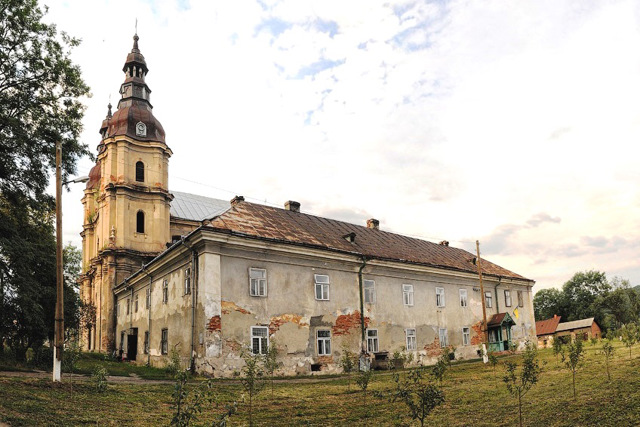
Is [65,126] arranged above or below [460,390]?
above

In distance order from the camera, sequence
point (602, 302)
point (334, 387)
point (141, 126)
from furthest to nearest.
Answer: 1. point (602, 302)
2. point (141, 126)
3. point (334, 387)

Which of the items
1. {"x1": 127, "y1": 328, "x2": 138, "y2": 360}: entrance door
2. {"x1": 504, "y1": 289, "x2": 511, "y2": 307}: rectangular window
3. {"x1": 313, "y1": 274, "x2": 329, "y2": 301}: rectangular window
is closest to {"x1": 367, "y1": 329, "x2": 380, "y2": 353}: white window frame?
{"x1": 313, "y1": 274, "x2": 329, "y2": 301}: rectangular window

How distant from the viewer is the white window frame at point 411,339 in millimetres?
26691

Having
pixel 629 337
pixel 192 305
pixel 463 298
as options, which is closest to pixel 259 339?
pixel 192 305

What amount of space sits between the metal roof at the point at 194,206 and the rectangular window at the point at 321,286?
2438 cm

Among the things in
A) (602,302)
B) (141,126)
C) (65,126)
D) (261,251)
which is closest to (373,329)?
(261,251)

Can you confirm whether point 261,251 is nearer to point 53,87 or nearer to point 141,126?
point 53,87

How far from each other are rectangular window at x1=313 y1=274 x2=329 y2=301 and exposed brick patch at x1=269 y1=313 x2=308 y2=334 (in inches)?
61.6

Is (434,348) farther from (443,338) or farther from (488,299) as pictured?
(488,299)

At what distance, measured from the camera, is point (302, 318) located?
22.0 meters

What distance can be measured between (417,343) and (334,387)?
11662mm

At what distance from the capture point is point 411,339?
1061 inches

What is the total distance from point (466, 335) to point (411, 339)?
528 centimetres

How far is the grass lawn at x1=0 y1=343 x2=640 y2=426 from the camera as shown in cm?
991
